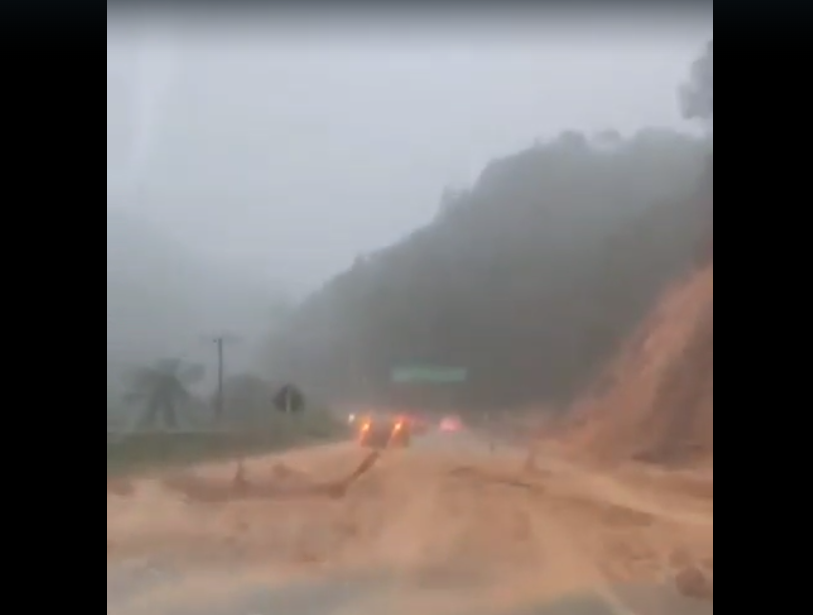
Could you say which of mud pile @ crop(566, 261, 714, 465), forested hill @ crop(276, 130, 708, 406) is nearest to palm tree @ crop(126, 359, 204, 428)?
forested hill @ crop(276, 130, 708, 406)

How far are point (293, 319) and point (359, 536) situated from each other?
36 centimetres

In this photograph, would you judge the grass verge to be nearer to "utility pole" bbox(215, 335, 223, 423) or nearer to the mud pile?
"utility pole" bbox(215, 335, 223, 423)

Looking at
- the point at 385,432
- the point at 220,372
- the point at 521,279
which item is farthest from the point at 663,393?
the point at 220,372

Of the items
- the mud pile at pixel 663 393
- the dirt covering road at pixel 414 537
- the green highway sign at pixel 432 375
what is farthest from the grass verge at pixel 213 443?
the mud pile at pixel 663 393

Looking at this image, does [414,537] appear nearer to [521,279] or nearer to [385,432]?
[385,432]

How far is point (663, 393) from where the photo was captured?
1.20 metres

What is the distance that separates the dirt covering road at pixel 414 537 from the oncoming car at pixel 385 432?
0.02 meters

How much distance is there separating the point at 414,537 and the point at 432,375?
253 mm

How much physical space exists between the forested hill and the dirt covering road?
0.13 metres

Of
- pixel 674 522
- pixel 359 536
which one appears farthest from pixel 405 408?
pixel 674 522
